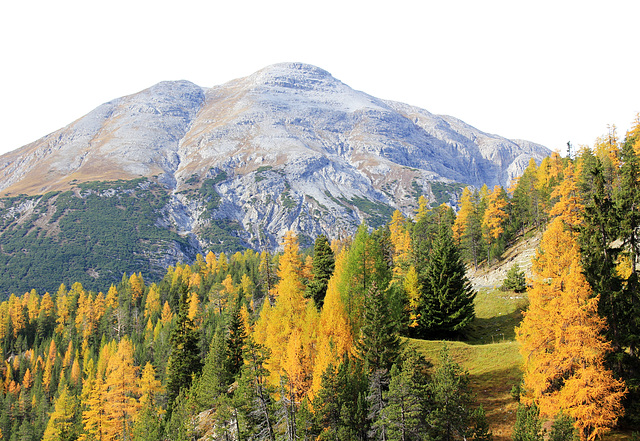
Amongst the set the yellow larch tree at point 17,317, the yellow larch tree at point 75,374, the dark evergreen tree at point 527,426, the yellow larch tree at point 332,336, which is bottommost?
the yellow larch tree at point 75,374

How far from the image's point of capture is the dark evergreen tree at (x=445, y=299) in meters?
42.5

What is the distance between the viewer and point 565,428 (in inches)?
813

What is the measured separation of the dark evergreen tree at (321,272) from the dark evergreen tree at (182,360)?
1676 cm

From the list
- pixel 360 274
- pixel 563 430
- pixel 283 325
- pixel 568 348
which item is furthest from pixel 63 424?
pixel 568 348

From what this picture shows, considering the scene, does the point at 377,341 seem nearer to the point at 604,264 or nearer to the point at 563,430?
the point at 563,430

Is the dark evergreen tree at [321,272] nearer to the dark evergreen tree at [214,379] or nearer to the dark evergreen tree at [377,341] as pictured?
the dark evergreen tree at [214,379]

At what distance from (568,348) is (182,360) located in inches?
1701

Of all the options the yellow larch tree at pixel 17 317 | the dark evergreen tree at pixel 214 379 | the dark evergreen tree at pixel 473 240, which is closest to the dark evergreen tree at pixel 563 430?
the dark evergreen tree at pixel 214 379

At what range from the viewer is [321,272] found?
1986 inches

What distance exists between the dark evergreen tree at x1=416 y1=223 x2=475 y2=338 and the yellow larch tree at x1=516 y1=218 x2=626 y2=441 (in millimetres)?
17300

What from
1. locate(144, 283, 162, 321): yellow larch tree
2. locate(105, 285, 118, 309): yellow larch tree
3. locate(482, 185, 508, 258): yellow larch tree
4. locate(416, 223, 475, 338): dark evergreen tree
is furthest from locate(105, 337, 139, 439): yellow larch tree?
locate(105, 285, 118, 309): yellow larch tree

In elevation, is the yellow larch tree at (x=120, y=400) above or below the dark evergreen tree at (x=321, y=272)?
below

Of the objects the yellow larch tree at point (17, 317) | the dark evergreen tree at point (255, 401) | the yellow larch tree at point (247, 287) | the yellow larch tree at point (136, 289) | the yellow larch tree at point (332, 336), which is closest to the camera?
the dark evergreen tree at point (255, 401)

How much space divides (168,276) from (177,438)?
367 ft
